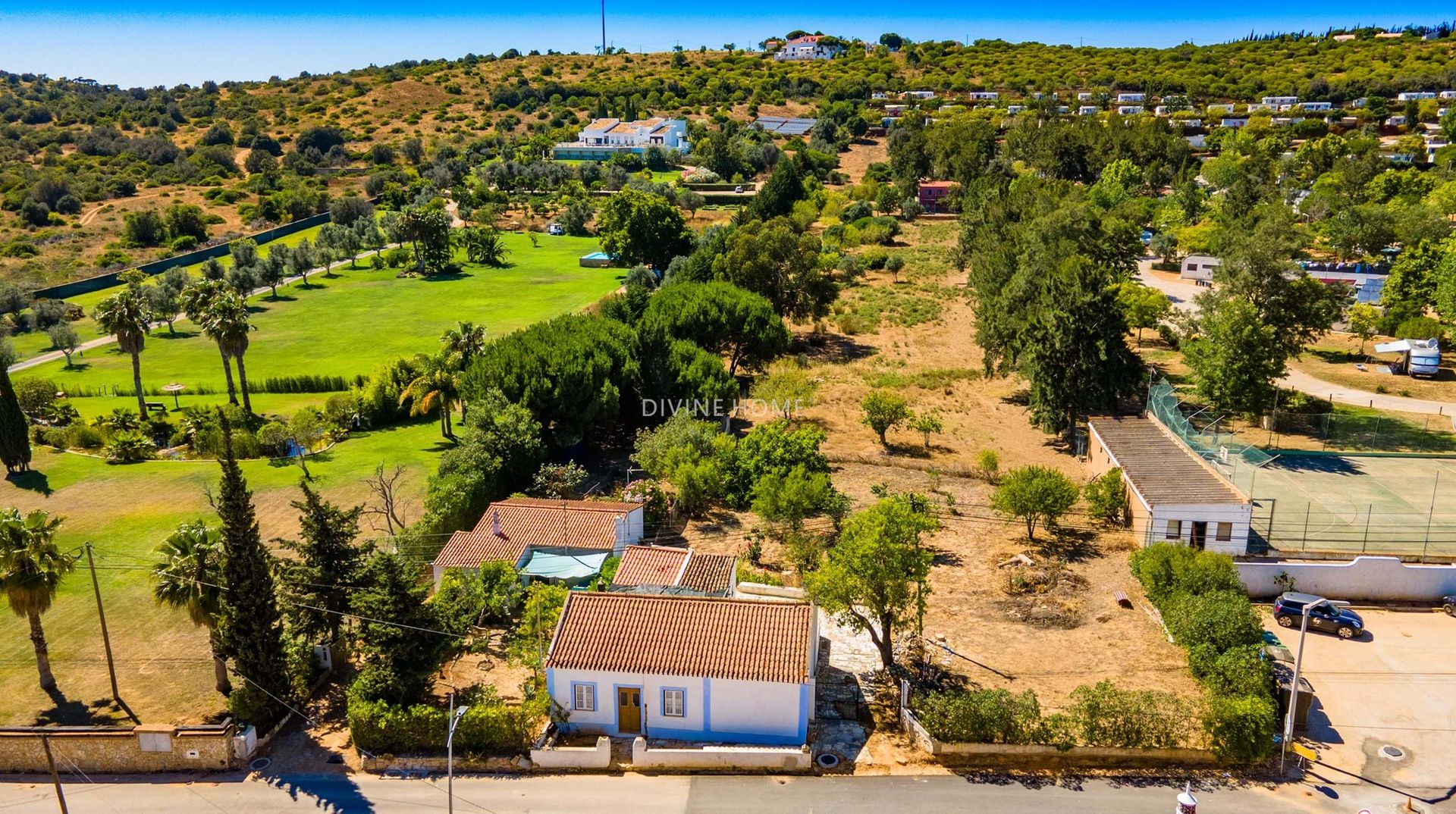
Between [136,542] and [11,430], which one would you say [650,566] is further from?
[11,430]

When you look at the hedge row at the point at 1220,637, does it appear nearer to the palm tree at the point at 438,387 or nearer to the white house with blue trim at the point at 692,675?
the white house with blue trim at the point at 692,675

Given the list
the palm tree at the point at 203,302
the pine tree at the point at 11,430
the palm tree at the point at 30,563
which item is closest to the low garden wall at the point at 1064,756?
the palm tree at the point at 30,563

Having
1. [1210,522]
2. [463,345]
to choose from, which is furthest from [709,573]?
[463,345]

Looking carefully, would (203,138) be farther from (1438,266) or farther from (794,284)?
(1438,266)

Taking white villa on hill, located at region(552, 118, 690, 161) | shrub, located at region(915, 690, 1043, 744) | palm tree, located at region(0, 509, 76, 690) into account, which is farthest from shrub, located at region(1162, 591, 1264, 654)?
white villa on hill, located at region(552, 118, 690, 161)

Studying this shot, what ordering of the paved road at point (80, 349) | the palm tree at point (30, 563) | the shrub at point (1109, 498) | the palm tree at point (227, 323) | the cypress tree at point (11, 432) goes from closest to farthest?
the palm tree at point (30, 563), the shrub at point (1109, 498), the cypress tree at point (11, 432), the palm tree at point (227, 323), the paved road at point (80, 349)

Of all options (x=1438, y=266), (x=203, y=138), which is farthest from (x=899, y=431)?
(x=203, y=138)
